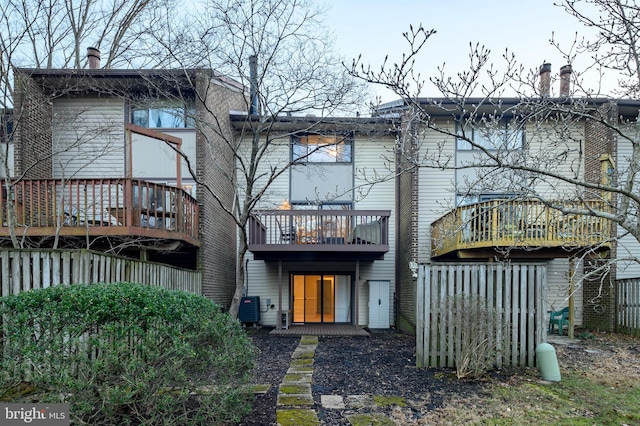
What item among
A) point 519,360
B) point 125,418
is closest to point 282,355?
point 519,360

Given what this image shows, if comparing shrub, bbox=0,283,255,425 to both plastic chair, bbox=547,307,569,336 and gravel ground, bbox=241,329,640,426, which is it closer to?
gravel ground, bbox=241,329,640,426

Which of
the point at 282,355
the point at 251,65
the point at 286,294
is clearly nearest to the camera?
the point at 282,355

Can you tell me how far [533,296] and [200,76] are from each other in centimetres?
885

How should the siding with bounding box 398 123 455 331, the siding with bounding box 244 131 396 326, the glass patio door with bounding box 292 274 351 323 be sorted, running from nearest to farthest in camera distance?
the siding with bounding box 398 123 455 331 → the siding with bounding box 244 131 396 326 → the glass patio door with bounding box 292 274 351 323

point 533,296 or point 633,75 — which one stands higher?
point 633,75

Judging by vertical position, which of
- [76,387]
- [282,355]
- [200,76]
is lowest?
[282,355]

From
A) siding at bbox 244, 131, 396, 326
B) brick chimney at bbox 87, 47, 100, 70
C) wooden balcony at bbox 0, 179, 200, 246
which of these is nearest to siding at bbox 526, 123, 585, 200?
siding at bbox 244, 131, 396, 326

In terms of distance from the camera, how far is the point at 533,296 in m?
6.33

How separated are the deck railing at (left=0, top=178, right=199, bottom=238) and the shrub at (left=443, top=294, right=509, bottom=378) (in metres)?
6.13

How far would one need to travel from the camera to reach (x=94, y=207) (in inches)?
308

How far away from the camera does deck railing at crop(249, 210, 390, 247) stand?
1070 centimetres

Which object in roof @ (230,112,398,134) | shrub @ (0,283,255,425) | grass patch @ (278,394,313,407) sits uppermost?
roof @ (230,112,398,134)

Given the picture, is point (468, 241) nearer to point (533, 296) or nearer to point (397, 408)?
point (533, 296)

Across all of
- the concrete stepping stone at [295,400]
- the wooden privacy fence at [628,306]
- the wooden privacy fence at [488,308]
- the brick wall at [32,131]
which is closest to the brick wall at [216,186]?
the brick wall at [32,131]
